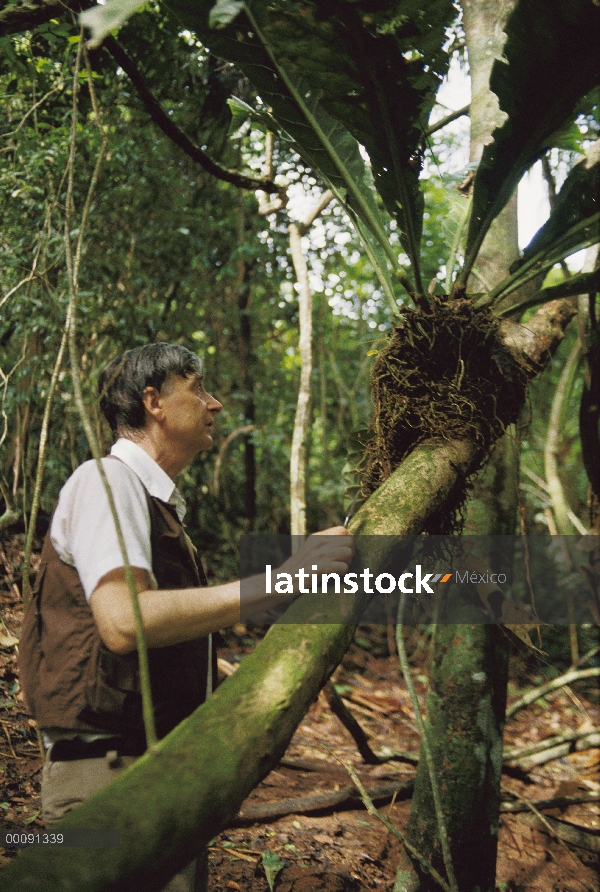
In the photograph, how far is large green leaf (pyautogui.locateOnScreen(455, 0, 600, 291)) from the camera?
187 centimetres

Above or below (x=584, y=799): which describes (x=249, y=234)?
above

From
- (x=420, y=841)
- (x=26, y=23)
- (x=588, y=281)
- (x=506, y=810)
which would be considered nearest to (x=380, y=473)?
(x=588, y=281)

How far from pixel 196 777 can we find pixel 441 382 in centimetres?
157

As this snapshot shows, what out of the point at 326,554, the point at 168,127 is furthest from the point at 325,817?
the point at 168,127

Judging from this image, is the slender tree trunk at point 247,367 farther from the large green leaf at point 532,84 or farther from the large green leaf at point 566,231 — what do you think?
the large green leaf at point 532,84

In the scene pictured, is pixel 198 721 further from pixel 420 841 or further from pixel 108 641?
pixel 420 841

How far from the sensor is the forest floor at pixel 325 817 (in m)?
2.77

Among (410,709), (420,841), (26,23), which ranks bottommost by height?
(410,709)

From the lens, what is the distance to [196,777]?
2.90 ft


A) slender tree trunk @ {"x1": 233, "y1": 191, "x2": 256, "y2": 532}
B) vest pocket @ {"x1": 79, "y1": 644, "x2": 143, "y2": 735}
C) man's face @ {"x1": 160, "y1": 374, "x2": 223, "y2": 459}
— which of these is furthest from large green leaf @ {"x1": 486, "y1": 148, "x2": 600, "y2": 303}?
slender tree trunk @ {"x1": 233, "y1": 191, "x2": 256, "y2": 532}

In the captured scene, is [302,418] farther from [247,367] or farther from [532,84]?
[247,367]

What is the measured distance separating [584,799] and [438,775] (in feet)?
6.03

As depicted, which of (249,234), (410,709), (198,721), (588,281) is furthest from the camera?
(249,234)

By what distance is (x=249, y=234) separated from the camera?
7.27 meters
